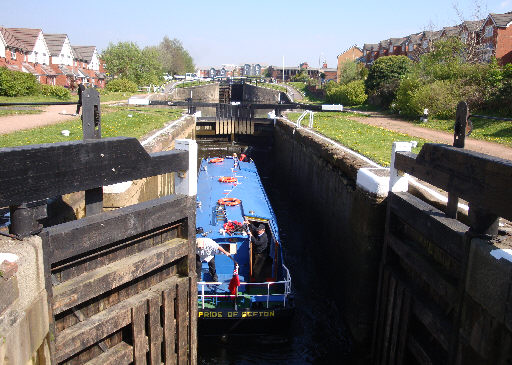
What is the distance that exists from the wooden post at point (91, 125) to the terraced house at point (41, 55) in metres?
41.4

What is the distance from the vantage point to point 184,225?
6629mm

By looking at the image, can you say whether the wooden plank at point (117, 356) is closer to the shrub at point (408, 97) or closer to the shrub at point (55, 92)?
the shrub at point (408, 97)

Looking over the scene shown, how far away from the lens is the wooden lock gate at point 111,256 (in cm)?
430

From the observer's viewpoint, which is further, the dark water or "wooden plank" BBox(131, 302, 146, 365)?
the dark water

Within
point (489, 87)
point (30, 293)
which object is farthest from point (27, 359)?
point (489, 87)

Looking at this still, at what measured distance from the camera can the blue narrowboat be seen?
938cm

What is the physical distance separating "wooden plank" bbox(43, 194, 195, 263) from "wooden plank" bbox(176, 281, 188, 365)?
1106 millimetres

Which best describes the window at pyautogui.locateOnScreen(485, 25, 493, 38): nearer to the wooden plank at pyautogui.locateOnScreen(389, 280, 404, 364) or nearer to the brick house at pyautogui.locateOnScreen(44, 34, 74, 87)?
the wooden plank at pyautogui.locateOnScreen(389, 280, 404, 364)

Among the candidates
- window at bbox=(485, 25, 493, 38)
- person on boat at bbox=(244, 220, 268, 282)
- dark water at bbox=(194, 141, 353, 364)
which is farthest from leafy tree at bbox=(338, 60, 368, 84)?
person on boat at bbox=(244, 220, 268, 282)

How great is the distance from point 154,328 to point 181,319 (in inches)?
25.5

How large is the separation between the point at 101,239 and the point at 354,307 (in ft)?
19.3

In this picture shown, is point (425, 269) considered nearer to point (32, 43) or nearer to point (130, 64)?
point (130, 64)

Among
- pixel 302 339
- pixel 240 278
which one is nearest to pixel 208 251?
pixel 240 278

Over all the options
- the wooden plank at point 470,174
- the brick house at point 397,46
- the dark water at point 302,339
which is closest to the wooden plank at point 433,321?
the wooden plank at point 470,174
